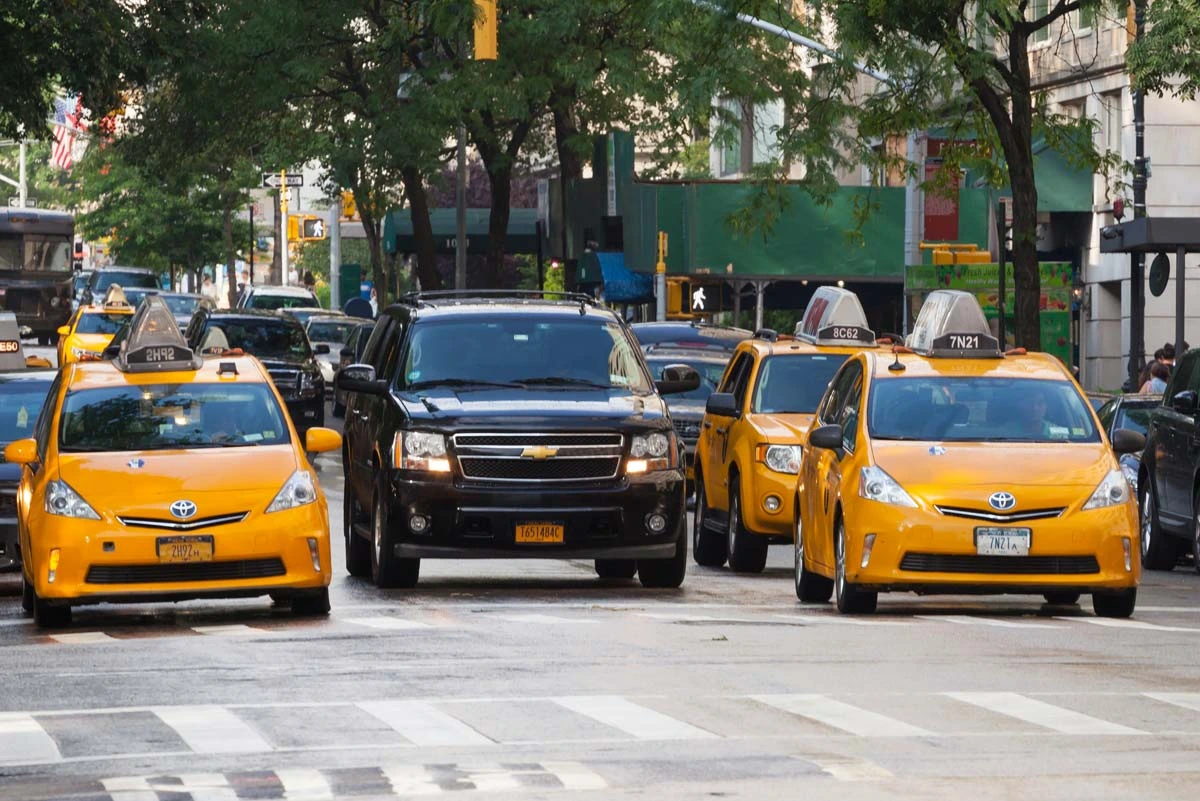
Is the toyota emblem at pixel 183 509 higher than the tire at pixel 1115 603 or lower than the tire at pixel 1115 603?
higher

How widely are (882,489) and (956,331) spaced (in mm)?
2181

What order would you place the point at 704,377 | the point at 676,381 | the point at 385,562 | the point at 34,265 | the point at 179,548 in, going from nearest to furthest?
the point at 179,548 < the point at 385,562 < the point at 676,381 < the point at 704,377 < the point at 34,265

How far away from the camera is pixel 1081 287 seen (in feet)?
166

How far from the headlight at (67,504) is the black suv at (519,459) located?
105 inches

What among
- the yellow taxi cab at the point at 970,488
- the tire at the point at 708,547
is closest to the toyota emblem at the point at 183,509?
the yellow taxi cab at the point at 970,488

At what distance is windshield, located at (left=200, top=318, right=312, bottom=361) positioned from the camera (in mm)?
39781

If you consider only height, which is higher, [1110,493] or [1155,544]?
[1110,493]

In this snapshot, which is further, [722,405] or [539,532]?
[722,405]

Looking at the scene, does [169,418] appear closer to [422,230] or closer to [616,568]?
[616,568]

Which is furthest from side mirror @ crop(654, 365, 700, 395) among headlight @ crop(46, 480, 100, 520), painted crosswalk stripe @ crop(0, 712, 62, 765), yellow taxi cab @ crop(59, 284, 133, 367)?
yellow taxi cab @ crop(59, 284, 133, 367)

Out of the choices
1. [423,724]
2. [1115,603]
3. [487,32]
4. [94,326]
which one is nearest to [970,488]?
[1115,603]

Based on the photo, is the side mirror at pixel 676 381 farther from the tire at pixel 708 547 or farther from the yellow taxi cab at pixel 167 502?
the yellow taxi cab at pixel 167 502

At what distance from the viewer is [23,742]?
35.5 feet

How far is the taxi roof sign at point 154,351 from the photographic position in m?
18.2
